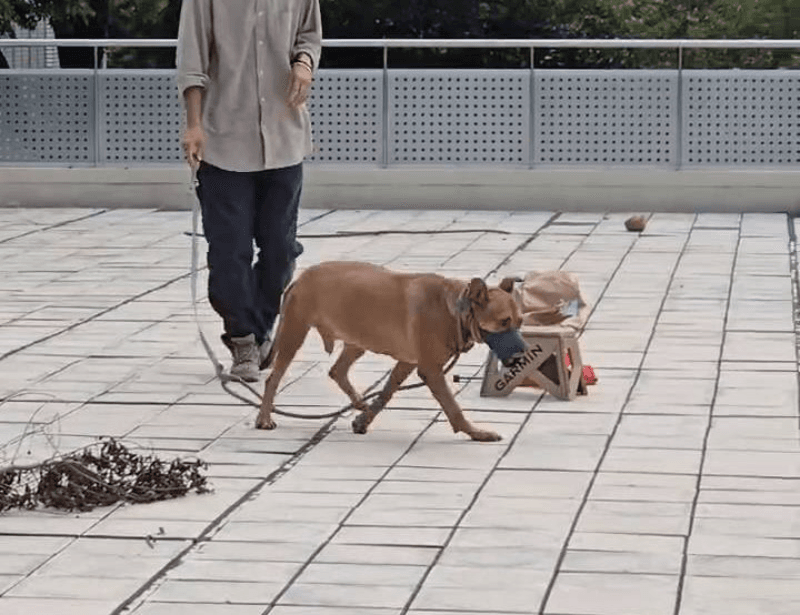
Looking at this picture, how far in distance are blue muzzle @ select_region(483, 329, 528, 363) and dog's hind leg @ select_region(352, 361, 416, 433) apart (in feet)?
1.73

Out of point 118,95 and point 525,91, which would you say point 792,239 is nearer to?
point 525,91

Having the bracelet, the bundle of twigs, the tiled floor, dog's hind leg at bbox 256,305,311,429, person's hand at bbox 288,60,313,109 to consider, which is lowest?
the tiled floor

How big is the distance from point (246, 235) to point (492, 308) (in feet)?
6.93

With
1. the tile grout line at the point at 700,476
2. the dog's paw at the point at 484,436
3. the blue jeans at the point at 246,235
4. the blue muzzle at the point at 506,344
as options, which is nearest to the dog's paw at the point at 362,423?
the dog's paw at the point at 484,436

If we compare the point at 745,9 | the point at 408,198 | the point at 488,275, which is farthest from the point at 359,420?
the point at 745,9

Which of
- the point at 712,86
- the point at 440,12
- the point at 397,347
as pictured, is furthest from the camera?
the point at 440,12

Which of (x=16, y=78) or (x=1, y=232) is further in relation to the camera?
(x=16, y=78)

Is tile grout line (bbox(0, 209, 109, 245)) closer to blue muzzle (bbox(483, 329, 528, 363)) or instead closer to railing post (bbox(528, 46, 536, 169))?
railing post (bbox(528, 46, 536, 169))

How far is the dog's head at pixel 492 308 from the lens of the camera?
23.6 ft

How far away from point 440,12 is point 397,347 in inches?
865

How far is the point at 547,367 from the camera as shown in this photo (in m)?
8.49

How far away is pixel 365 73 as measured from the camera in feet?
57.0

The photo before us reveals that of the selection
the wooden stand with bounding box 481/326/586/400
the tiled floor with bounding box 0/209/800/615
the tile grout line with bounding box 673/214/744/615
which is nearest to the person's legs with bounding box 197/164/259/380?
the tiled floor with bounding box 0/209/800/615

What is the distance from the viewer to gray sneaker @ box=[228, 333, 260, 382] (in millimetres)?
8953
